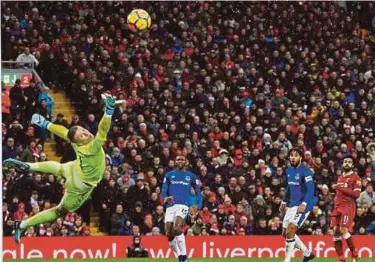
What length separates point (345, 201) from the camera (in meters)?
18.3

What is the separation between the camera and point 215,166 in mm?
23891

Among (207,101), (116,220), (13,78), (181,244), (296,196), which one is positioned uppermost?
(13,78)

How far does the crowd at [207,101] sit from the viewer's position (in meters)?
22.8

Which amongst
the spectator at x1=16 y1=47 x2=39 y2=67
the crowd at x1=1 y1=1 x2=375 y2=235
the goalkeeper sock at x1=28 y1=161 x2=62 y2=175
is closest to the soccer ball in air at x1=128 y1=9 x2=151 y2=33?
the crowd at x1=1 y1=1 x2=375 y2=235

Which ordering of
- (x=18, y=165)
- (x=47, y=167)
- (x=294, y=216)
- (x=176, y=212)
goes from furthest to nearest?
(x=176, y=212) → (x=294, y=216) → (x=47, y=167) → (x=18, y=165)

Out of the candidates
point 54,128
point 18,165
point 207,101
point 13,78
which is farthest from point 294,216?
point 13,78

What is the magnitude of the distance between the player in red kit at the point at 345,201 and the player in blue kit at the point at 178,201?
92.5 inches

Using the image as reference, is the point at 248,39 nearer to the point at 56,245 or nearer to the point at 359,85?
the point at 359,85

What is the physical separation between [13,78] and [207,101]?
4724mm

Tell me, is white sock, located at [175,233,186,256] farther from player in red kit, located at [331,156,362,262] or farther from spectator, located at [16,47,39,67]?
spectator, located at [16,47,39,67]

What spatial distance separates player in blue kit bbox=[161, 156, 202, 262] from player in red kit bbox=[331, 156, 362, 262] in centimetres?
235

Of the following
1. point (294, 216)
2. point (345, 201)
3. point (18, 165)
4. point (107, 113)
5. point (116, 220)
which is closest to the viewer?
point (107, 113)

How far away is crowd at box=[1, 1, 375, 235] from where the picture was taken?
2284cm

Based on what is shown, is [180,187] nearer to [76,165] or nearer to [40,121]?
[76,165]
